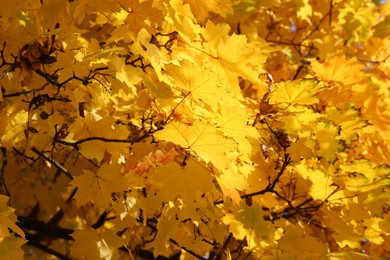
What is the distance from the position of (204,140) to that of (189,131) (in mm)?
58

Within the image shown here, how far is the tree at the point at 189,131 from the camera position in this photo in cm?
175

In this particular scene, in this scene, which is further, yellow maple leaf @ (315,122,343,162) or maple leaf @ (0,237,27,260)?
yellow maple leaf @ (315,122,343,162)

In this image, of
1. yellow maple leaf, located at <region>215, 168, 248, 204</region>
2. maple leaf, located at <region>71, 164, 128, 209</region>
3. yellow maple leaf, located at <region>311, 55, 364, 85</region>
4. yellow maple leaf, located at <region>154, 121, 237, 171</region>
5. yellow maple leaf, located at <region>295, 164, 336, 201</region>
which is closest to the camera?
yellow maple leaf, located at <region>154, 121, 237, 171</region>

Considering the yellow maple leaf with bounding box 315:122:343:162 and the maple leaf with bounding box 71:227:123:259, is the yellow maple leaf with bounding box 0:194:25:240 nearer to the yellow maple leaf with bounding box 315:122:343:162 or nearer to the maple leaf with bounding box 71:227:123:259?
the maple leaf with bounding box 71:227:123:259

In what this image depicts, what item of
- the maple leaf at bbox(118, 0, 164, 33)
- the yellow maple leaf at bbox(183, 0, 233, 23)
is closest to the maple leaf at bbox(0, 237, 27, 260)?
the maple leaf at bbox(118, 0, 164, 33)

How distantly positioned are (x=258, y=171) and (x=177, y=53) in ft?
2.12

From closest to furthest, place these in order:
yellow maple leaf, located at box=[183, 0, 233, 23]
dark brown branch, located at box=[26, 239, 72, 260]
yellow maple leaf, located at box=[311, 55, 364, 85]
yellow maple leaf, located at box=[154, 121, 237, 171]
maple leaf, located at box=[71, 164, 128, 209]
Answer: yellow maple leaf, located at box=[154, 121, 237, 171] < yellow maple leaf, located at box=[183, 0, 233, 23] < maple leaf, located at box=[71, 164, 128, 209] < yellow maple leaf, located at box=[311, 55, 364, 85] < dark brown branch, located at box=[26, 239, 72, 260]

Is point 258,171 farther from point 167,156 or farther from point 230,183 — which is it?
point 167,156

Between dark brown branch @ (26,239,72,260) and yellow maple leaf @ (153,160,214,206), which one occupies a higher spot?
yellow maple leaf @ (153,160,214,206)

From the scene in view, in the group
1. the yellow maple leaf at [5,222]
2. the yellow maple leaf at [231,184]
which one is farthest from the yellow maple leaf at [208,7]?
the yellow maple leaf at [5,222]

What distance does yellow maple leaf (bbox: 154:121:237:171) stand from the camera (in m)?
1.59

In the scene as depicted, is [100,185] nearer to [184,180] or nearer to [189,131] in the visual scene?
[184,180]

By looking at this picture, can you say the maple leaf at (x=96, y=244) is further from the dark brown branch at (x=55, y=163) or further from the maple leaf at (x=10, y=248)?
the maple leaf at (x=10, y=248)

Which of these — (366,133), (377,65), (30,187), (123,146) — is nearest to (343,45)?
(377,65)
